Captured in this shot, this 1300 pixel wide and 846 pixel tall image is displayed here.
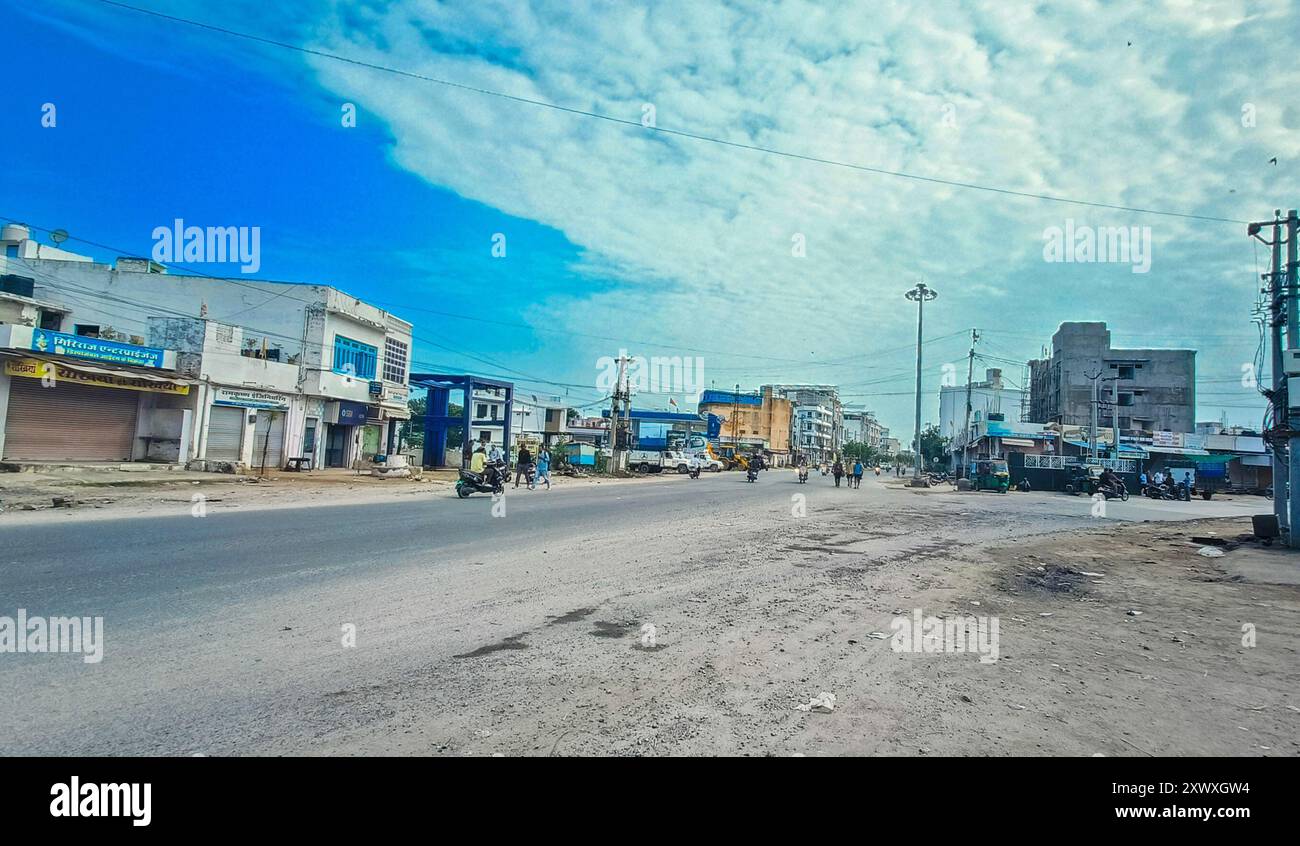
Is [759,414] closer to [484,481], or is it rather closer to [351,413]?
[351,413]

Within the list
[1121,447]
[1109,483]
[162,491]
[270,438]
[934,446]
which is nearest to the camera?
[162,491]

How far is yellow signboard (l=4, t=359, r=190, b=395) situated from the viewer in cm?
2222

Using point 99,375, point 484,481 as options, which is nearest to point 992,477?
point 484,481

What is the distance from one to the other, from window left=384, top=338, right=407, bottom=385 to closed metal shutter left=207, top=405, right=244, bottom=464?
1196 cm

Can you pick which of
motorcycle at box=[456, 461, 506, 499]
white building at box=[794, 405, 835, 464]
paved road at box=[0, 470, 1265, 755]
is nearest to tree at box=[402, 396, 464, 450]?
motorcycle at box=[456, 461, 506, 499]

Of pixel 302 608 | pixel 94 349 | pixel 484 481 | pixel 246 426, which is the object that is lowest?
pixel 302 608

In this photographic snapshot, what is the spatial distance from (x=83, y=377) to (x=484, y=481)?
51.5 feet

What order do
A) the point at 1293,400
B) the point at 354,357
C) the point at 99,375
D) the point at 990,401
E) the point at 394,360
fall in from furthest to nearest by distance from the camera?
the point at 990,401 < the point at 394,360 < the point at 354,357 < the point at 99,375 < the point at 1293,400

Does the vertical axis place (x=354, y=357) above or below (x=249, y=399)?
above

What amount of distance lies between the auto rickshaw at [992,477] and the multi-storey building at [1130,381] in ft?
141

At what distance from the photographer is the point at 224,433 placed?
29375mm
